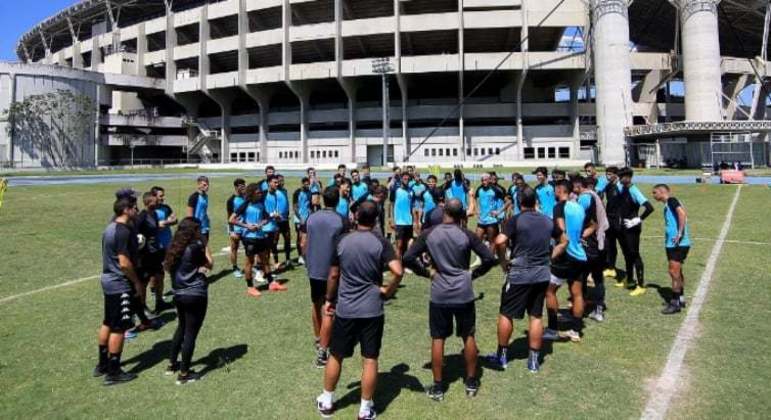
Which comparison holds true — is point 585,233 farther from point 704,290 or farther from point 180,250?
point 180,250

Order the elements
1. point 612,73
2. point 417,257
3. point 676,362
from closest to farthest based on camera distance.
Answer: point 417,257
point 676,362
point 612,73

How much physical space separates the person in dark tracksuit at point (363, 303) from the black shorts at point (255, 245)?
4.35 m

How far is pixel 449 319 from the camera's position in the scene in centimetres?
422

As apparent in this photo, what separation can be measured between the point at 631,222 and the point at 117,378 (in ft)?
24.3

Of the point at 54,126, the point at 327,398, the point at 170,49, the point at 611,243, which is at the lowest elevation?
the point at 327,398

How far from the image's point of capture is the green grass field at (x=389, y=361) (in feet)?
13.4

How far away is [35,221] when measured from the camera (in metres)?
15.0

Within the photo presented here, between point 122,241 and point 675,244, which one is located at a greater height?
point 122,241

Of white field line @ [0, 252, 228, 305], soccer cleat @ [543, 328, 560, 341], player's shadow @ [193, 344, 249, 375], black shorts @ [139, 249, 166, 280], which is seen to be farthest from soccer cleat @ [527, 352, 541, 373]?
white field line @ [0, 252, 228, 305]

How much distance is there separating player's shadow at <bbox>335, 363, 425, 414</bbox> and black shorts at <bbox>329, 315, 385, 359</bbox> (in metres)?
0.59

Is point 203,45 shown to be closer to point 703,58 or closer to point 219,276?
point 219,276

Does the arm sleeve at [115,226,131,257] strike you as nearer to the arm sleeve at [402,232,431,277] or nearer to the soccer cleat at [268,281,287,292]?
the arm sleeve at [402,232,431,277]

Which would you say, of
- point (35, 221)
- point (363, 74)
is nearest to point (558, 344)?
point (35, 221)

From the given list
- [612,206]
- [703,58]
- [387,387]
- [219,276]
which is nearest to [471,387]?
[387,387]
